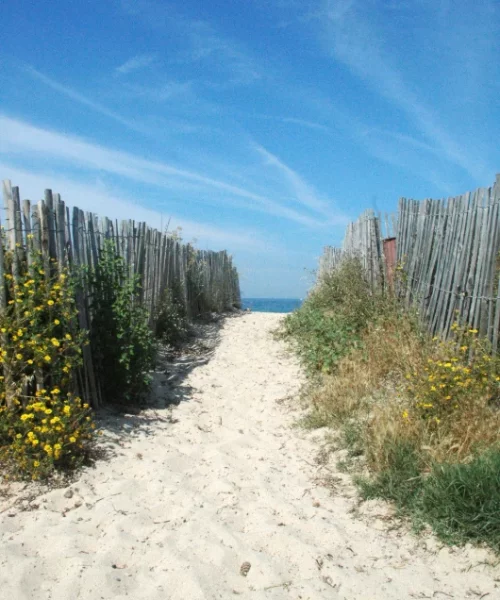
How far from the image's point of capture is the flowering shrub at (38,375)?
12.0 ft

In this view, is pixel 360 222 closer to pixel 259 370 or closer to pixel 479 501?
pixel 259 370

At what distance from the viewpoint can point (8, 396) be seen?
391 cm

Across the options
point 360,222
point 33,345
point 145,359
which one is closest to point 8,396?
point 33,345

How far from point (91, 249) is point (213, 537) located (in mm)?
3249

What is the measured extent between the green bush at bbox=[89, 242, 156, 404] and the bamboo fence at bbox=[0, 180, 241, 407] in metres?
0.11

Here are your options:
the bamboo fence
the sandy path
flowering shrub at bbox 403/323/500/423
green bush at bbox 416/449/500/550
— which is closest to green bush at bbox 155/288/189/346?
the bamboo fence

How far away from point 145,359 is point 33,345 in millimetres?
1526

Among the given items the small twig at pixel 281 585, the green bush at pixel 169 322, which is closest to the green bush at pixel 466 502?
the small twig at pixel 281 585

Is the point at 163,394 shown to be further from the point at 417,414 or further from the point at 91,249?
the point at 417,414

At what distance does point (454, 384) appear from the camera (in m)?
3.96

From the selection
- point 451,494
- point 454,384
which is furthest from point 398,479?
point 454,384

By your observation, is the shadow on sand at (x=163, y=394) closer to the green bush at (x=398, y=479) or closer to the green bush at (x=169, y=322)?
the green bush at (x=169, y=322)

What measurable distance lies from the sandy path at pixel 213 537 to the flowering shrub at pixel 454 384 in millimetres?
876

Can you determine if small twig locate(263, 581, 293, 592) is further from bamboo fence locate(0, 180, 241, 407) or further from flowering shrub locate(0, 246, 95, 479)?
bamboo fence locate(0, 180, 241, 407)
